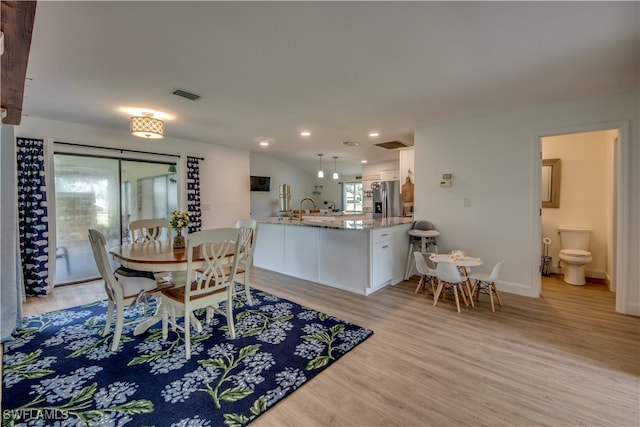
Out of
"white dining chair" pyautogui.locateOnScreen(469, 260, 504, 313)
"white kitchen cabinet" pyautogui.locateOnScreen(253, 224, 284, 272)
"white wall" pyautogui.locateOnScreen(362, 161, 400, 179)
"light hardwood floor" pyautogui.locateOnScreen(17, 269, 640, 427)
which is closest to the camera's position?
"light hardwood floor" pyautogui.locateOnScreen(17, 269, 640, 427)

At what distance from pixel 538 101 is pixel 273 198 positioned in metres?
6.83

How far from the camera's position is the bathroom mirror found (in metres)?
4.52

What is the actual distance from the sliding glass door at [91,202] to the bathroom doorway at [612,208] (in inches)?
244

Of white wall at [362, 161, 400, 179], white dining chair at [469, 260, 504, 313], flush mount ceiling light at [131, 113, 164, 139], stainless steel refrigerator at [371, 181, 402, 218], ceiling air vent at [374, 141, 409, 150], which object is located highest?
ceiling air vent at [374, 141, 409, 150]

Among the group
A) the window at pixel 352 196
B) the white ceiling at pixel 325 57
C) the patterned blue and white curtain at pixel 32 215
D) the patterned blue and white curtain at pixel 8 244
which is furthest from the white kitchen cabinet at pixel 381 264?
the window at pixel 352 196

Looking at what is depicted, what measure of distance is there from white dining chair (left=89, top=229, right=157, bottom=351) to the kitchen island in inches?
85.3

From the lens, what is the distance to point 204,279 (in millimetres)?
2359

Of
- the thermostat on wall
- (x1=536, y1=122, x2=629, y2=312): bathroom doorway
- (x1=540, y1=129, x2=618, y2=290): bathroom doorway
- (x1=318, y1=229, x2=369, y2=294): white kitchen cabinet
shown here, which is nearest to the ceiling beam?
(x1=318, y1=229, x2=369, y2=294): white kitchen cabinet

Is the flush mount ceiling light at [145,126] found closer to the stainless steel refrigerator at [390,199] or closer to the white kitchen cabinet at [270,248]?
the white kitchen cabinet at [270,248]

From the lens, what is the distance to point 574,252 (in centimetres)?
402

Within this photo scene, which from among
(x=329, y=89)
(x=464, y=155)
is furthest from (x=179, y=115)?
(x=464, y=155)

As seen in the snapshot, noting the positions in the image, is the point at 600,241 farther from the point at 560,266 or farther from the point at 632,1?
the point at 632,1

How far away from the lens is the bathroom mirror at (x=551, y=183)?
4.52m

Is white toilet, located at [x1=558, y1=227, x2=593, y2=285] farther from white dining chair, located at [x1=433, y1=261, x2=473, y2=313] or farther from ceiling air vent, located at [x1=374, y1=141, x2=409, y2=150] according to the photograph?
ceiling air vent, located at [x1=374, y1=141, x2=409, y2=150]
